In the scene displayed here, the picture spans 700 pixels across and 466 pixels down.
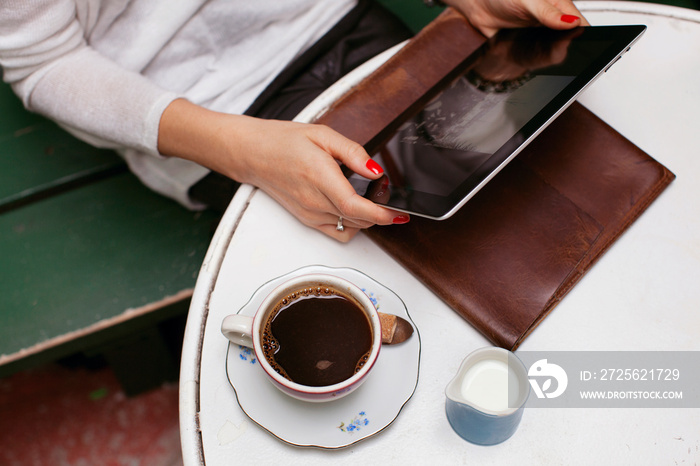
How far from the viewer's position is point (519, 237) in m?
0.77

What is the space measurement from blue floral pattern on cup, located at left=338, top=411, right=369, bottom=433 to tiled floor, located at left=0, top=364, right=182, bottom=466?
3.07ft

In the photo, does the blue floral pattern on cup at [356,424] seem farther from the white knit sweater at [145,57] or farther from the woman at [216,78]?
the white knit sweater at [145,57]

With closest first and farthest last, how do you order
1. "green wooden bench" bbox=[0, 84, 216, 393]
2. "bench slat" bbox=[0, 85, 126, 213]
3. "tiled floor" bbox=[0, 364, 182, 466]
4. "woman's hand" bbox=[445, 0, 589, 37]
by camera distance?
"woman's hand" bbox=[445, 0, 589, 37]
"green wooden bench" bbox=[0, 84, 216, 393]
"bench slat" bbox=[0, 85, 126, 213]
"tiled floor" bbox=[0, 364, 182, 466]

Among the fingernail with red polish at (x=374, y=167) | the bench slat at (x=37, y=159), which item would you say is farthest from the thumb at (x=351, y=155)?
the bench slat at (x=37, y=159)

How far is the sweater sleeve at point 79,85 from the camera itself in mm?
880

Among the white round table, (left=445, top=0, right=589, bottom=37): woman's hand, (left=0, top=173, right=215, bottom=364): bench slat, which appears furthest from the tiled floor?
(left=445, top=0, right=589, bottom=37): woman's hand

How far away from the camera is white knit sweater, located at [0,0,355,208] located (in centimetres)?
89

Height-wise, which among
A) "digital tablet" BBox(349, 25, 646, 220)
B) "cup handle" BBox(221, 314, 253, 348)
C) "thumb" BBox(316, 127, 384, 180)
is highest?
"digital tablet" BBox(349, 25, 646, 220)

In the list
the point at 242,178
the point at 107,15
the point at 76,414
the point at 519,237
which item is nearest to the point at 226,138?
the point at 242,178

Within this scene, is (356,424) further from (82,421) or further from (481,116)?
(82,421)

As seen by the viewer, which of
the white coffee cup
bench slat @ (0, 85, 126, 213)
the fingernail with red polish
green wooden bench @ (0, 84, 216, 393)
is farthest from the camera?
bench slat @ (0, 85, 126, 213)

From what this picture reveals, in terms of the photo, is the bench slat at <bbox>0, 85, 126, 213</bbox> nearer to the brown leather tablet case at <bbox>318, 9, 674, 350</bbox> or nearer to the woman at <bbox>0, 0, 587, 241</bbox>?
the woman at <bbox>0, 0, 587, 241</bbox>

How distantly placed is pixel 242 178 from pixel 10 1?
438 mm

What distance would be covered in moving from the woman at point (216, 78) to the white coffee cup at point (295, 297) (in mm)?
116
